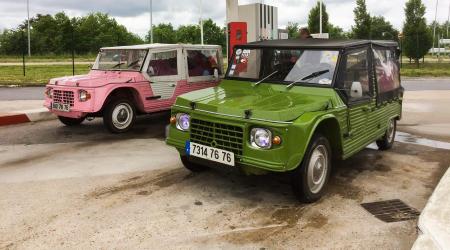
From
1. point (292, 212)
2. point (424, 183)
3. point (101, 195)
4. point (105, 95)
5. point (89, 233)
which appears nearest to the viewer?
point (89, 233)

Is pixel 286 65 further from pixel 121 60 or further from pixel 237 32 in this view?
pixel 237 32

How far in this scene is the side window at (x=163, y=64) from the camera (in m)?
8.83

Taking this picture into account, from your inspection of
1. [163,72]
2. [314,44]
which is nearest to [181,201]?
[314,44]

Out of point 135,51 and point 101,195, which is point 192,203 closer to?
point 101,195

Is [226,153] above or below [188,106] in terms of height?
below

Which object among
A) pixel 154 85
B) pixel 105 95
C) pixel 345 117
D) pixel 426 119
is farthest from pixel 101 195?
A: pixel 426 119

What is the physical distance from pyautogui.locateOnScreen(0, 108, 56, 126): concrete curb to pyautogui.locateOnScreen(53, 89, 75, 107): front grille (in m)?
1.78

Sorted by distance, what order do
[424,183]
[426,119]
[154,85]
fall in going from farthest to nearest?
[426,119] < [154,85] < [424,183]

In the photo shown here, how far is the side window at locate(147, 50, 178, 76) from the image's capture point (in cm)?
883

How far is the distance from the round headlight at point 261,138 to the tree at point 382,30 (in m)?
39.5

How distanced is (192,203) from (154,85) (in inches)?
177

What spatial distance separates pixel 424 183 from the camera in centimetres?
558

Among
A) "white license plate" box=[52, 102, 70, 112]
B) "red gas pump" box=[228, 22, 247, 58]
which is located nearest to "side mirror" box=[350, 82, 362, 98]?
"white license plate" box=[52, 102, 70, 112]

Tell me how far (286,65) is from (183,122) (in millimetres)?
1606
